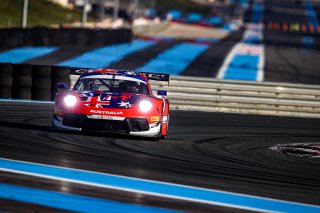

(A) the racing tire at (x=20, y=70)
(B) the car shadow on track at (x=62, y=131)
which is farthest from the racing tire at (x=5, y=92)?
(B) the car shadow on track at (x=62, y=131)

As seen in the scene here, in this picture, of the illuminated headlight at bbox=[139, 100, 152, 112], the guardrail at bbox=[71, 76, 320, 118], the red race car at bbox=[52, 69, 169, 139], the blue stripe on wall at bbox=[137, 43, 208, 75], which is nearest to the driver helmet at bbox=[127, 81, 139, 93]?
the red race car at bbox=[52, 69, 169, 139]

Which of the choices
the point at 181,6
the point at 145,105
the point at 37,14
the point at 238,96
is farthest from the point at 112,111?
the point at 181,6

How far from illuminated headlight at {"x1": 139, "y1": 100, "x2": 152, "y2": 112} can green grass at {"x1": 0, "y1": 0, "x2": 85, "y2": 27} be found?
4517cm

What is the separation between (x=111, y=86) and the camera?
1486 cm

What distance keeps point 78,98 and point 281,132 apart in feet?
18.7

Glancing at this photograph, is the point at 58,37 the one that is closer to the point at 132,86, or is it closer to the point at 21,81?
the point at 21,81

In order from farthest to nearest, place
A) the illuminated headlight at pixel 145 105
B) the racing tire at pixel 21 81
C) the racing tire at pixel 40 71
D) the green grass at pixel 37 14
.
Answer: the green grass at pixel 37 14
the racing tire at pixel 40 71
the racing tire at pixel 21 81
the illuminated headlight at pixel 145 105

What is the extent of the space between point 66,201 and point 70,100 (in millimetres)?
5558

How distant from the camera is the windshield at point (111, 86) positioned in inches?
581

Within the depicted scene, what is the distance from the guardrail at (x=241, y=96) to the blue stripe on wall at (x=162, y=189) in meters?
11.7

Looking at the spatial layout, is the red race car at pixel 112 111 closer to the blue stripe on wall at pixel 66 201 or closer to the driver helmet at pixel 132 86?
the driver helmet at pixel 132 86

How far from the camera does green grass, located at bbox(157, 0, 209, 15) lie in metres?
122

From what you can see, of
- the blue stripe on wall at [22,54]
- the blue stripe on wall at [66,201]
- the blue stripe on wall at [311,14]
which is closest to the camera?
the blue stripe on wall at [66,201]

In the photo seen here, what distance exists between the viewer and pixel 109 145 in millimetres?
12984
